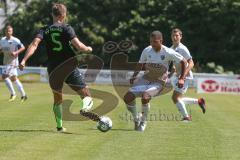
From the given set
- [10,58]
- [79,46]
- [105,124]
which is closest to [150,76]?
[105,124]

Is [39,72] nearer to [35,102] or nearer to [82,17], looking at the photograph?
[82,17]

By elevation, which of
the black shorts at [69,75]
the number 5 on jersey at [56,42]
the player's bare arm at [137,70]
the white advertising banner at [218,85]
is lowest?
the white advertising banner at [218,85]

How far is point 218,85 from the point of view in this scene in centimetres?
3366

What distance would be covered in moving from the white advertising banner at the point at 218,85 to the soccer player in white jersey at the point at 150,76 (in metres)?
19.9

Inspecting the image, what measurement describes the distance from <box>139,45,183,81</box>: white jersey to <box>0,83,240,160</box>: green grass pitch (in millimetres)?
1122

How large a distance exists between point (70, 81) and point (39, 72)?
25532 mm

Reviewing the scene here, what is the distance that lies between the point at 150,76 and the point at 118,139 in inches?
92.4

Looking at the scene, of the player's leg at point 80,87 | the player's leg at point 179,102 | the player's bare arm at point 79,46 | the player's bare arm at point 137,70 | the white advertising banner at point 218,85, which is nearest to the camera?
the player's bare arm at point 79,46

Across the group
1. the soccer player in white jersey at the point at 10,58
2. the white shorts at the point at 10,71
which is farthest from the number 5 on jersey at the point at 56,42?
the white shorts at the point at 10,71

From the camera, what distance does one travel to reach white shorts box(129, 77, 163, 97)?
43.1 feet

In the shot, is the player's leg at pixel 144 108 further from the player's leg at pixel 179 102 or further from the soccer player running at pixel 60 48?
the player's leg at pixel 179 102

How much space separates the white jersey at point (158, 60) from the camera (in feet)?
43.3

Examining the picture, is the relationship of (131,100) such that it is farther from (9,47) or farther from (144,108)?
(9,47)

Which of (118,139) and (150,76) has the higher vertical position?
(150,76)
